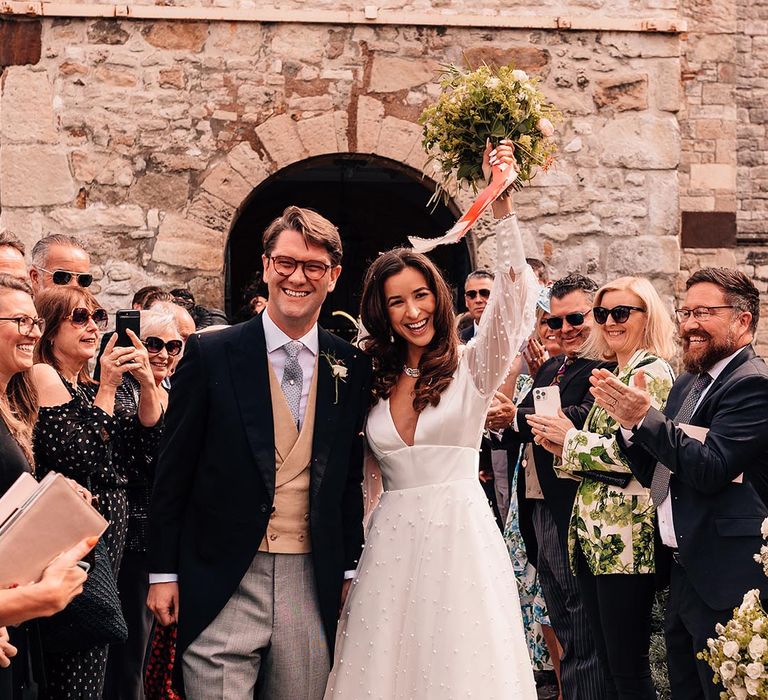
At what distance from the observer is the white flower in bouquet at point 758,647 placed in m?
2.76

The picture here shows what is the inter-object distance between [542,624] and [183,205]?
15.4ft

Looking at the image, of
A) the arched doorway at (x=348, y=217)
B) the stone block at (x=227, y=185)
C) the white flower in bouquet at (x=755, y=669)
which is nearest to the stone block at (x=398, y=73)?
the stone block at (x=227, y=185)

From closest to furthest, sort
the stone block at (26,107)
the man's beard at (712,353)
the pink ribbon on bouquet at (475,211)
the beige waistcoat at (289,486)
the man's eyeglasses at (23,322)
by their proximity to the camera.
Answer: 1. the man's eyeglasses at (23,322)
2. the beige waistcoat at (289,486)
3. the pink ribbon on bouquet at (475,211)
4. the man's beard at (712,353)
5. the stone block at (26,107)

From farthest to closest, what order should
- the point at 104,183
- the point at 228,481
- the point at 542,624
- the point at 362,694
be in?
the point at 104,183 → the point at 542,624 → the point at 362,694 → the point at 228,481

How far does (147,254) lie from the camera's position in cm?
884

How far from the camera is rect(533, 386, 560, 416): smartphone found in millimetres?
4887

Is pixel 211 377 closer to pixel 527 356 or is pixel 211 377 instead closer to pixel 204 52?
pixel 527 356

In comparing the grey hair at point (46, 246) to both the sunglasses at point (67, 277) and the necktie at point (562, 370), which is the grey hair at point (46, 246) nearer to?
the sunglasses at point (67, 277)

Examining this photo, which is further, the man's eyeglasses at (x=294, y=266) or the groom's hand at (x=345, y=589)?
the groom's hand at (x=345, y=589)

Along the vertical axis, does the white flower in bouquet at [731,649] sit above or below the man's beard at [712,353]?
below

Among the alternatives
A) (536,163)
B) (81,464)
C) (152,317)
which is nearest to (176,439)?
(81,464)

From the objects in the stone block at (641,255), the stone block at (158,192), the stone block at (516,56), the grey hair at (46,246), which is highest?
the stone block at (516,56)

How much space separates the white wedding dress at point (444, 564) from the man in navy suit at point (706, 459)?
1.67 feet

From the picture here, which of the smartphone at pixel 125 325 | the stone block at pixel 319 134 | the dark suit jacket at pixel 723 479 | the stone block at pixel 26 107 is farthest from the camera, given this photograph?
the stone block at pixel 319 134
